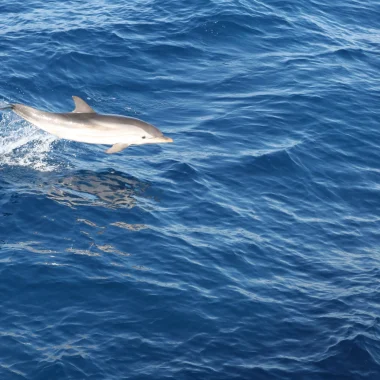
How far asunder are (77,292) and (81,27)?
1952 cm

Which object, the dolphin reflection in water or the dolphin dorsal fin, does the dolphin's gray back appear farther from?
the dolphin reflection in water

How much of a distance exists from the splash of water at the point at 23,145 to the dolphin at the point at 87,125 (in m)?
2.25

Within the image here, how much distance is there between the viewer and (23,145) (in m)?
24.2

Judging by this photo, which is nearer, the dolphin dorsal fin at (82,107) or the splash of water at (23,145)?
the dolphin dorsal fin at (82,107)

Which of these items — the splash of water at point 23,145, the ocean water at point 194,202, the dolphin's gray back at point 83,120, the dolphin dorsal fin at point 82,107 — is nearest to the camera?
the ocean water at point 194,202

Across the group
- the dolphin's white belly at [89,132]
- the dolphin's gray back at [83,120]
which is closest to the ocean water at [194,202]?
the dolphin's white belly at [89,132]

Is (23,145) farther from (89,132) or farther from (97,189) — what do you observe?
(89,132)

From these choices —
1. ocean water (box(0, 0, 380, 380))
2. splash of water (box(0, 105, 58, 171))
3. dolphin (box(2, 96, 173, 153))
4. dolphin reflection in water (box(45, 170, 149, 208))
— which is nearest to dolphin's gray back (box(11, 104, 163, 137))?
dolphin (box(2, 96, 173, 153))

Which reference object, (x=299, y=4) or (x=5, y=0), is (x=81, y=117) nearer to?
(x=5, y=0)

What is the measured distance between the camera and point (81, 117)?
2144 centimetres

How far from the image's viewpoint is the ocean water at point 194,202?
658 inches

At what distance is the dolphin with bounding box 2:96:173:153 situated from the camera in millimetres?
21234

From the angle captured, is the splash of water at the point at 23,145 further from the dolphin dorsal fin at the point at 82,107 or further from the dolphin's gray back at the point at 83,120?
the dolphin dorsal fin at the point at 82,107

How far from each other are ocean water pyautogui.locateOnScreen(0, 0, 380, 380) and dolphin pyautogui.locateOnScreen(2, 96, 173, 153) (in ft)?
5.18
